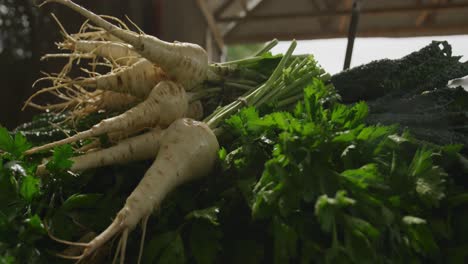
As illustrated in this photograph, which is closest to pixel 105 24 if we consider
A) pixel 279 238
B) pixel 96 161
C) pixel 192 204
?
pixel 96 161

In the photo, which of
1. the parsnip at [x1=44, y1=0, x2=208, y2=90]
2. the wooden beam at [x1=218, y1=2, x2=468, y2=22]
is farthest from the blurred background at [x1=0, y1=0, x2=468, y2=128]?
the parsnip at [x1=44, y1=0, x2=208, y2=90]

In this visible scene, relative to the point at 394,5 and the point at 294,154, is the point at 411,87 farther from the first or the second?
the point at 394,5

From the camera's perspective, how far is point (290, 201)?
0.64m

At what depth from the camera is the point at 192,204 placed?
817 millimetres

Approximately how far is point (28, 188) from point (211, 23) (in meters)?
2.25

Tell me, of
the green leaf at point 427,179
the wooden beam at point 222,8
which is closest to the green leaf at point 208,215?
the green leaf at point 427,179

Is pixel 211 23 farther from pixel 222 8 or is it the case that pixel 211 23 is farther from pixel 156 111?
pixel 156 111

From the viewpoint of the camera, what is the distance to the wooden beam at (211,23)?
276 centimetres

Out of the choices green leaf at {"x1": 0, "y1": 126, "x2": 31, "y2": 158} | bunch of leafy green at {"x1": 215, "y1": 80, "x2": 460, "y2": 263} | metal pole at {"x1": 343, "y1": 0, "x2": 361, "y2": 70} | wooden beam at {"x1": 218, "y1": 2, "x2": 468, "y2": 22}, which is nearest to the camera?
bunch of leafy green at {"x1": 215, "y1": 80, "x2": 460, "y2": 263}

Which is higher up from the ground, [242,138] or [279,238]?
[242,138]

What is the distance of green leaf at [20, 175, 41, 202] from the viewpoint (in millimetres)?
776

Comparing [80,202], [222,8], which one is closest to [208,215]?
[80,202]

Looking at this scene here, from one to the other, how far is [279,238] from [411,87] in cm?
55

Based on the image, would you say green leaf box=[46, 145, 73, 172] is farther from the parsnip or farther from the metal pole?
the metal pole
